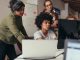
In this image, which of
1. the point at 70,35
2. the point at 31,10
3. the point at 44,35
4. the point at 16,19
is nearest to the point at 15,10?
the point at 16,19

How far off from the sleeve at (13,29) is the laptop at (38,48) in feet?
2.99

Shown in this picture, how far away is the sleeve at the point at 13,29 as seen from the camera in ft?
9.53

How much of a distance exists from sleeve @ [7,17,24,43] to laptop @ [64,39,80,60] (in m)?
1.29

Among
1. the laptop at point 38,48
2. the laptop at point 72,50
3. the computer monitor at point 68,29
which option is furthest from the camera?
the computer monitor at point 68,29

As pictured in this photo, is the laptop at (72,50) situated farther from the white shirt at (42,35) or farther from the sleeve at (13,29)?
the sleeve at (13,29)

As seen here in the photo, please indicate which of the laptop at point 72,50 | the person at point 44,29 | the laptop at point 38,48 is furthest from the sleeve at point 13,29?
the laptop at point 72,50

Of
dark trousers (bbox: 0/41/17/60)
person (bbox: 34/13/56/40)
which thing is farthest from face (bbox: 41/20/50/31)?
dark trousers (bbox: 0/41/17/60)

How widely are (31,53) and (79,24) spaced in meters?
0.80

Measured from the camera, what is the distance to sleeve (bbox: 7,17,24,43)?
114 inches

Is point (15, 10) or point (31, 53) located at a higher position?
point (15, 10)

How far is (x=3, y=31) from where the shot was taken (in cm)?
325

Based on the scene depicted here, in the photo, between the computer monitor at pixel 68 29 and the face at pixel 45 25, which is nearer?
the computer monitor at pixel 68 29

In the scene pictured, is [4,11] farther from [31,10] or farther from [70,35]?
[70,35]

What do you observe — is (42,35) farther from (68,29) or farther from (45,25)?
(68,29)
